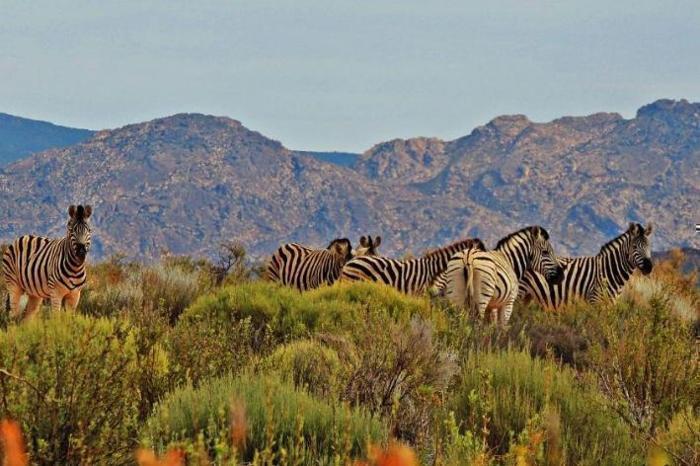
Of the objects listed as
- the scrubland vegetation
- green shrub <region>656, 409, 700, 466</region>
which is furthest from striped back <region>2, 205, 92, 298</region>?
green shrub <region>656, 409, 700, 466</region>

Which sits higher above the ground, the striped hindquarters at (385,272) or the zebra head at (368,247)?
the zebra head at (368,247)

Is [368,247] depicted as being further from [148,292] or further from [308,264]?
[148,292]

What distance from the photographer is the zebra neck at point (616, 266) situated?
16969mm

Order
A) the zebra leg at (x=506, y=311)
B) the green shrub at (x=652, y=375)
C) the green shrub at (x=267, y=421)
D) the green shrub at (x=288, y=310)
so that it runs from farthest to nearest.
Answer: the zebra leg at (x=506, y=311), the green shrub at (x=288, y=310), the green shrub at (x=652, y=375), the green shrub at (x=267, y=421)

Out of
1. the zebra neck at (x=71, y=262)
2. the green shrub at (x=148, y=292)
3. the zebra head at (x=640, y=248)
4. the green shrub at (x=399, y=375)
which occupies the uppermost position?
the zebra head at (x=640, y=248)

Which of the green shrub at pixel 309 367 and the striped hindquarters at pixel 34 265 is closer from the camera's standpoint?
the green shrub at pixel 309 367

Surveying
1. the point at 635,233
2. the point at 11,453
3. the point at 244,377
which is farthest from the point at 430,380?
the point at 635,233

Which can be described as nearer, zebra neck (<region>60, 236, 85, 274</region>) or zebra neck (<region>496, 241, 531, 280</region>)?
zebra neck (<region>60, 236, 85, 274</region>)

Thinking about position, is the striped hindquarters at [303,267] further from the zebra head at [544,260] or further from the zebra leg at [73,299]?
the zebra leg at [73,299]

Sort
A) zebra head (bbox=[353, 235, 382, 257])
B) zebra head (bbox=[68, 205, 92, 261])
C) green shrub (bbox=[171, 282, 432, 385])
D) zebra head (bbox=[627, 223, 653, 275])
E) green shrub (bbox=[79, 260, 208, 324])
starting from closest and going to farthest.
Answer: green shrub (bbox=[171, 282, 432, 385]) → zebra head (bbox=[68, 205, 92, 261]) → green shrub (bbox=[79, 260, 208, 324]) → zebra head (bbox=[627, 223, 653, 275]) → zebra head (bbox=[353, 235, 382, 257])

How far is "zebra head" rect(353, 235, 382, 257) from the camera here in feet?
63.6

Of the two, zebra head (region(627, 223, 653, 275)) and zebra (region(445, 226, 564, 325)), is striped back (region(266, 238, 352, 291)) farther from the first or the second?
zebra head (region(627, 223, 653, 275))

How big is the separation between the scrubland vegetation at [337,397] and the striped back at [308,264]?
6.44 metres

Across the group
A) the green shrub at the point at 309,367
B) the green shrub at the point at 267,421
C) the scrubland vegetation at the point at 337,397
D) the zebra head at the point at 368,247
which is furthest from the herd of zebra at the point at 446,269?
the green shrub at the point at 267,421
